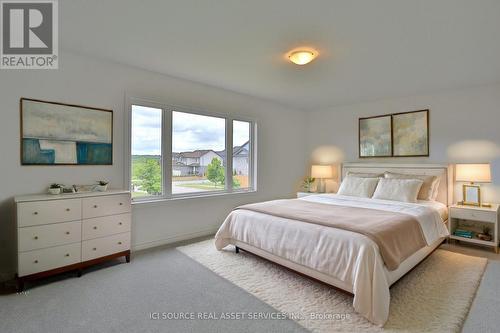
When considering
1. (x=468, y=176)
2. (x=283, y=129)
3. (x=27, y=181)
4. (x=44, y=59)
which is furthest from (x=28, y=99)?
(x=468, y=176)

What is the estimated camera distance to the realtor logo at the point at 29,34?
2060 millimetres

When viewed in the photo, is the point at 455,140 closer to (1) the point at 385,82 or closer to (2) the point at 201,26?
(1) the point at 385,82

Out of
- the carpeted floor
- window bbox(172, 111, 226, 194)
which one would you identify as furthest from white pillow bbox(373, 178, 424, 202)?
the carpeted floor

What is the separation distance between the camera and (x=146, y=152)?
3467mm

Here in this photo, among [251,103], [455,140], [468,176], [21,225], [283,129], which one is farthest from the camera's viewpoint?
[283,129]

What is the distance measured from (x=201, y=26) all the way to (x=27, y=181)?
7.66 feet

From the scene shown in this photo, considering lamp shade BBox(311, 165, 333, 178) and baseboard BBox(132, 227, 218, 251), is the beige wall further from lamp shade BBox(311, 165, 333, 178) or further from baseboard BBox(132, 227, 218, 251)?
baseboard BBox(132, 227, 218, 251)

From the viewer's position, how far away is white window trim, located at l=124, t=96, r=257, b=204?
3.25 metres

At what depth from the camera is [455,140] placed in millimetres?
3949

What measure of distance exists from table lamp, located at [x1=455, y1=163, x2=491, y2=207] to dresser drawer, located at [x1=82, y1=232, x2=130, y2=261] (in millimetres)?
4580

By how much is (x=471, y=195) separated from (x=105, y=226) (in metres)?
4.89

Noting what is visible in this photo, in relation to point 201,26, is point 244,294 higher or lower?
lower

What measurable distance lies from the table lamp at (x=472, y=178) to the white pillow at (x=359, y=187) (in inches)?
43.0

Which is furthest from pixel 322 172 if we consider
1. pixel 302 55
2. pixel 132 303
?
pixel 132 303
